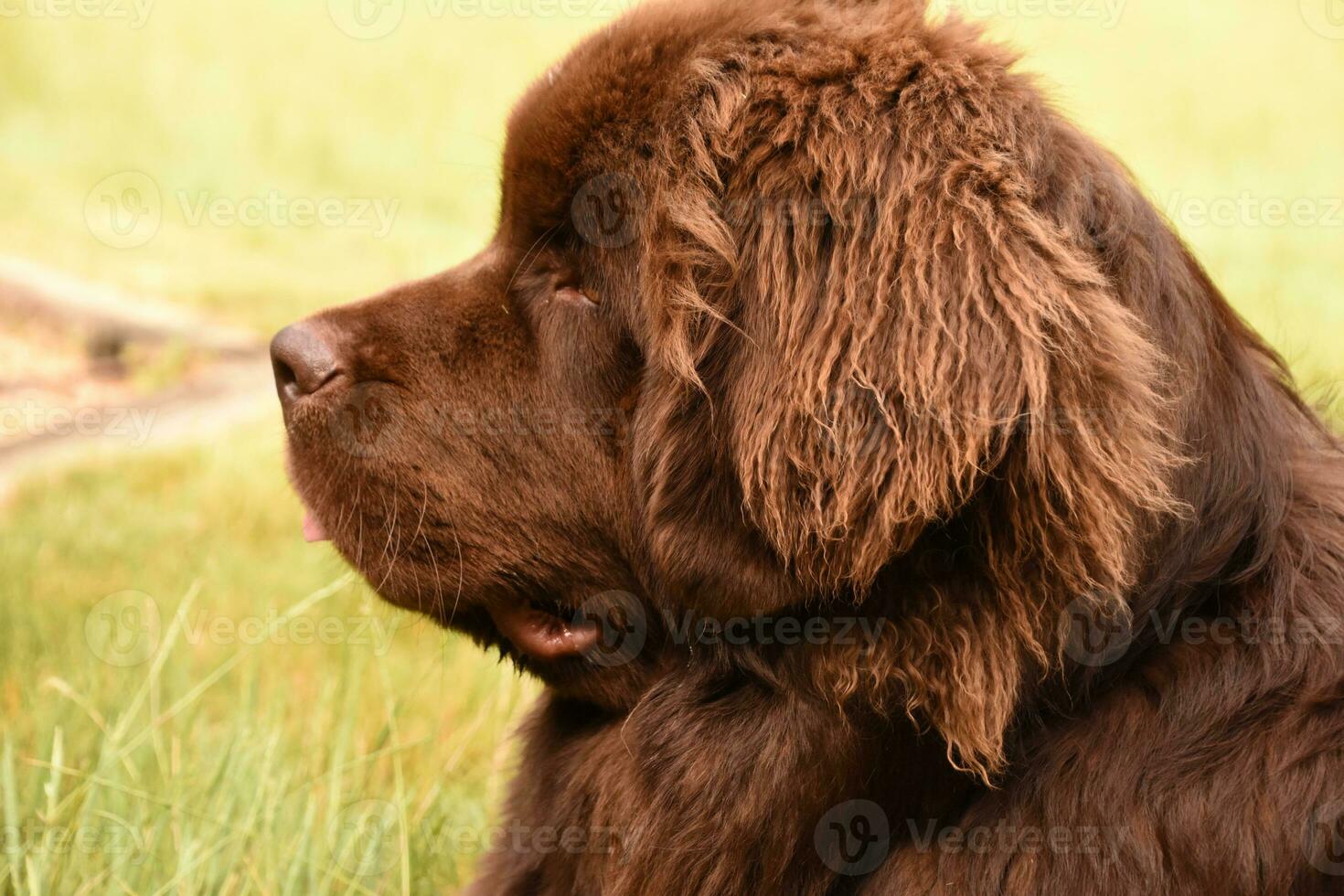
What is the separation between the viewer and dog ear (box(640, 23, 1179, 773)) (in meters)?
2.05

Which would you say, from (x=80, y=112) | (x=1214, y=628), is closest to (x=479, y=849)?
(x=1214, y=628)

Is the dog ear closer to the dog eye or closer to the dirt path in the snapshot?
→ the dog eye

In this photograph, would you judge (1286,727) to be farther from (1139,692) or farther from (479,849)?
(479,849)

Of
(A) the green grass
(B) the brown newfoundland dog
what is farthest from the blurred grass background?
(B) the brown newfoundland dog

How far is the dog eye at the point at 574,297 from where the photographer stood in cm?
250

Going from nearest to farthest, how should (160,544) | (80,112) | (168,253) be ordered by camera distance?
1. (160,544)
2. (168,253)
3. (80,112)

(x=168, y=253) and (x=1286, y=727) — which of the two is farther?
(x=168, y=253)

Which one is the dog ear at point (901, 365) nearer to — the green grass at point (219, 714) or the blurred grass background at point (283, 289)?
the blurred grass background at point (283, 289)

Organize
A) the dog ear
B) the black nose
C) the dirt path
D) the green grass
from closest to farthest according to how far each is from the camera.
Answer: the dog ear < the black nose < the green grass < the dirt path

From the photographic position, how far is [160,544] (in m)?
5.67

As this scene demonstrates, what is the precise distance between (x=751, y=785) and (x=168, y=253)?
9851mm

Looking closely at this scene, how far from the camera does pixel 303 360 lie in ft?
8.57

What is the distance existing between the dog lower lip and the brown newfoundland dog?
0.04 feet

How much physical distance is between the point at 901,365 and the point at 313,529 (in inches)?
51.1
